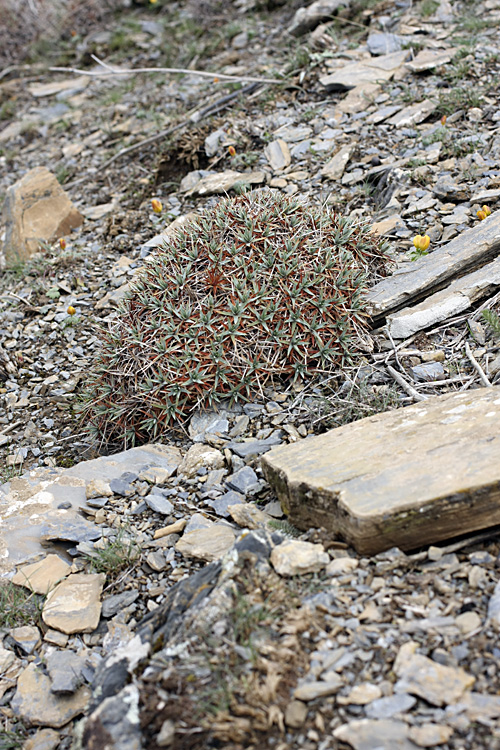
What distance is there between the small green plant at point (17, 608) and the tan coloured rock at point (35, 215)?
4.18m

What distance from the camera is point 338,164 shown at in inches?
233

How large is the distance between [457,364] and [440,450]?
3.64 ft

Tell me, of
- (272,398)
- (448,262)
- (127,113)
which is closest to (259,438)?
(272,398)

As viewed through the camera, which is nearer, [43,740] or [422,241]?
[43,740]

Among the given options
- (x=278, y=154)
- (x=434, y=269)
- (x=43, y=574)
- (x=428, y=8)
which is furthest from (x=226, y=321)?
(x=428, y=8)

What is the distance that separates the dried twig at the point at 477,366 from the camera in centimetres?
338

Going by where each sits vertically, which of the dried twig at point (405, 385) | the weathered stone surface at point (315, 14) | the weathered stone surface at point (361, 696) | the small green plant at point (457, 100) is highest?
the weathered stone surface at point (315, 14)

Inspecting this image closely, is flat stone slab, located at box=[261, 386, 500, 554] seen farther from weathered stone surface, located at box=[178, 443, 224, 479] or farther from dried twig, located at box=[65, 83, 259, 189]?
dried twig, located at box=[65, 83, 259, 189]

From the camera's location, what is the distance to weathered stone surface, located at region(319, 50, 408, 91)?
6895 millimetres

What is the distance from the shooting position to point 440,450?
8.86 feet

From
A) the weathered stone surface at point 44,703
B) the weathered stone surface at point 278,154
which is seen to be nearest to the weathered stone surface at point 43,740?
the weathered stone surface at point 44,703

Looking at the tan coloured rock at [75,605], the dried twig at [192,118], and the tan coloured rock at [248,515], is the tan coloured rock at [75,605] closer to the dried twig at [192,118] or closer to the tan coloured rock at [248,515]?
the tan coloured rock at [248,515]

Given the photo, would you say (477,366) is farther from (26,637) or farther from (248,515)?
(26,637)

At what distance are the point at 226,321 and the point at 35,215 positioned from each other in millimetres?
3736
